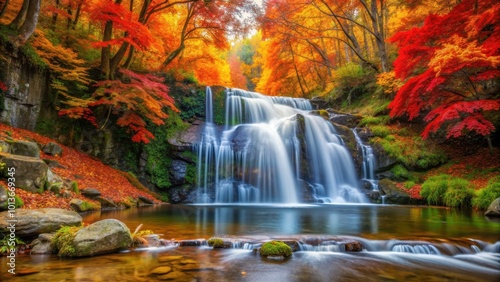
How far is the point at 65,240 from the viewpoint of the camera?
4.34 m

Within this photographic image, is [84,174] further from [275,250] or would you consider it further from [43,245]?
[275,250]

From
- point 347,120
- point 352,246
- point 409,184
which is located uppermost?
point 347,120

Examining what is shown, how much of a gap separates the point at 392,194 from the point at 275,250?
999 centimetres

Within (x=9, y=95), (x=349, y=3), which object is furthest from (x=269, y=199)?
(x=349, y=3)

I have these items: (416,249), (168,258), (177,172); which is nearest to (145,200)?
(177,172)

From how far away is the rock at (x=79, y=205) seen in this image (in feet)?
24.7

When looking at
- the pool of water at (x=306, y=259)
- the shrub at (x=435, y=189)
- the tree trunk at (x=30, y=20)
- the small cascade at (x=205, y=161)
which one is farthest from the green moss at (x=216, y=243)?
the shrub at (x=435, y=189)

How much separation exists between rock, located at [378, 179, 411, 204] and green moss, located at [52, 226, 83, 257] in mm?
11990

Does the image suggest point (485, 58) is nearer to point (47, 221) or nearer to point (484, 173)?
point (484, 173)

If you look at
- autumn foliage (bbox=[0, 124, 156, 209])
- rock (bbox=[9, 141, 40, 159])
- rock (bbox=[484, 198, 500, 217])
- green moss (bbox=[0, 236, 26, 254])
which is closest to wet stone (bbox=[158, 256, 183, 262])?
green moss (bbox=[0, 236, 26, 254])

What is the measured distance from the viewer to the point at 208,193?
44.3 ft

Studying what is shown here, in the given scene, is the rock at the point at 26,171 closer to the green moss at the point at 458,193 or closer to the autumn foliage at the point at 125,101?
the autumn foliage at the point at 125,101

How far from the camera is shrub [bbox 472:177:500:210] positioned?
30.8 feet

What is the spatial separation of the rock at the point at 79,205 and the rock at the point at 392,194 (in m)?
11.6
